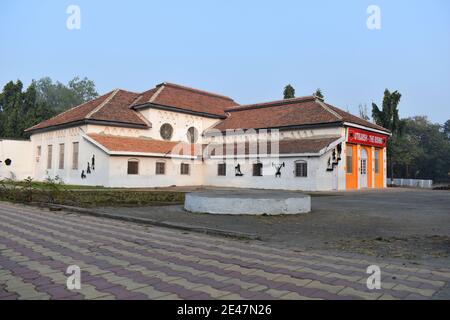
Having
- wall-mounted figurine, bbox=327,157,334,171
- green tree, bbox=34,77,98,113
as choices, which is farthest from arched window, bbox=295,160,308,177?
green tree, bbox=34,77,98,113

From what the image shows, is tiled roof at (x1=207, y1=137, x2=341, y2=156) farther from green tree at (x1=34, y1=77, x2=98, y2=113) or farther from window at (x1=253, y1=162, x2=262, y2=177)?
green tree at (x1=34, y1=77, x2=98, y2=113)

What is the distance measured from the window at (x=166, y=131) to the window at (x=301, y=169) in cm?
1295

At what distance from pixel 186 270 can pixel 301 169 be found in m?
23.3

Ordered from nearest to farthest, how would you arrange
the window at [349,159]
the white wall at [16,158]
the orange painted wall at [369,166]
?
the window at [349,159] → the orange painted wall at [369,166] → the white wall at [16,158]

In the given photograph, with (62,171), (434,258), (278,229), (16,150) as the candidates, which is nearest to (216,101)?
(62,171)

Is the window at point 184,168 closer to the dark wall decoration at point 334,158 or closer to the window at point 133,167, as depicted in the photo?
the window at point 133,167

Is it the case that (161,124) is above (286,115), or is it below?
below

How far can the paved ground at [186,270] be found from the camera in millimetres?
3803

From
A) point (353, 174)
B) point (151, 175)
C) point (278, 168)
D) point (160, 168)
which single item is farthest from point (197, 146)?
point (353, 174)

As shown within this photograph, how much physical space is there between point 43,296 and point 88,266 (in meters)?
1.21

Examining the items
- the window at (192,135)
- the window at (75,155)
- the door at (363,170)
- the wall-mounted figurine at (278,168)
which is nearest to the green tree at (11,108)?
the window at (75,155)

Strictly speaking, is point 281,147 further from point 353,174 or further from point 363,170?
point 363,170

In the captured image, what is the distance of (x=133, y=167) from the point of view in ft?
92.9
